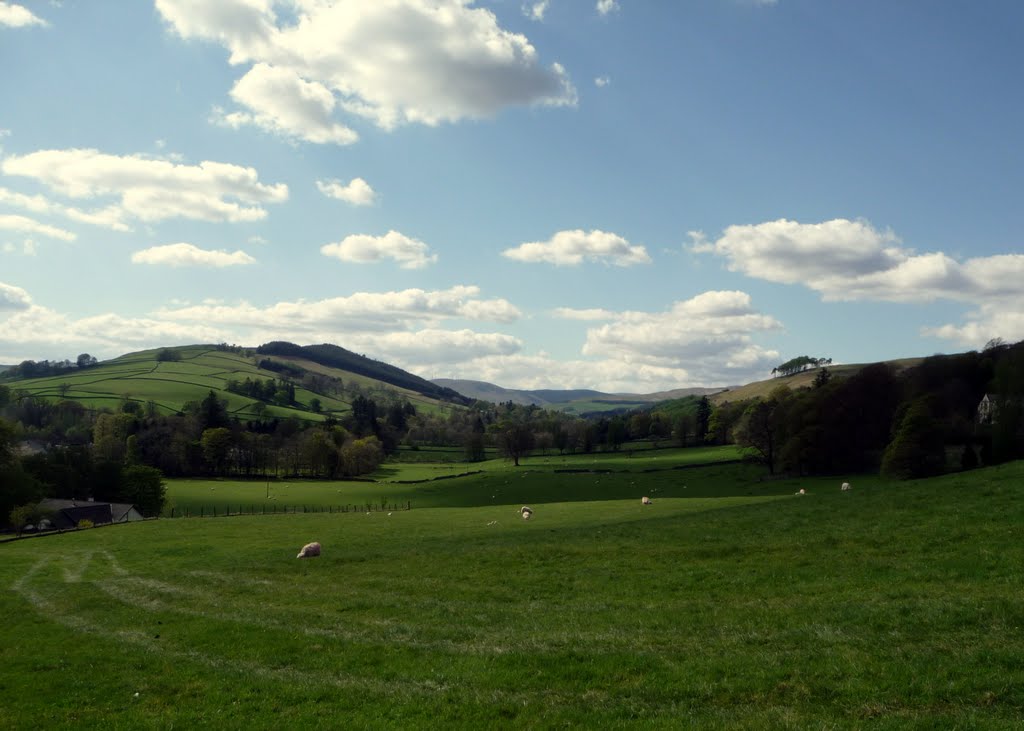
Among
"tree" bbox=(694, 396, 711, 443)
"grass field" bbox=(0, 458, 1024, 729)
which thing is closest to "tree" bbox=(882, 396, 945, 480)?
"grass field" bbox=(0, 458, 1024, 729)

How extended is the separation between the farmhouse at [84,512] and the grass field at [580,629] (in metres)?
60.4

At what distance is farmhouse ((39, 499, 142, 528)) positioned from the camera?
→ 86438 mm

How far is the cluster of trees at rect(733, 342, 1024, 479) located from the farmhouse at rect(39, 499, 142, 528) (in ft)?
318

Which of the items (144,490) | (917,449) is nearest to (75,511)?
(144,490)

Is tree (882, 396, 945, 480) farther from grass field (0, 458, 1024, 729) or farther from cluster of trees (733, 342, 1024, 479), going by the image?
grass field (0, 458, 1024, 729)

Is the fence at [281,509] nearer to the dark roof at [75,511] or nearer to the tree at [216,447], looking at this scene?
the dark roof at [75,511]

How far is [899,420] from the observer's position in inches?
3012

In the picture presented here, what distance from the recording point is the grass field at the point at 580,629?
41.5 ft

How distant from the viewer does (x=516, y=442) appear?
491 feet

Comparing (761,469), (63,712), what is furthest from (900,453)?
(63,712)

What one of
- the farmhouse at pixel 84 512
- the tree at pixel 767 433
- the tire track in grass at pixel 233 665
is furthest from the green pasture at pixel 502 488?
the tire track in grass at pixel 233 665

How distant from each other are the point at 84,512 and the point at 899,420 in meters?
114

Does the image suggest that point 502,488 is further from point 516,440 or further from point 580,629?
point 580,629

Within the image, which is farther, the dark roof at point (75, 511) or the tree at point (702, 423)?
the tree at point (702, 423)
